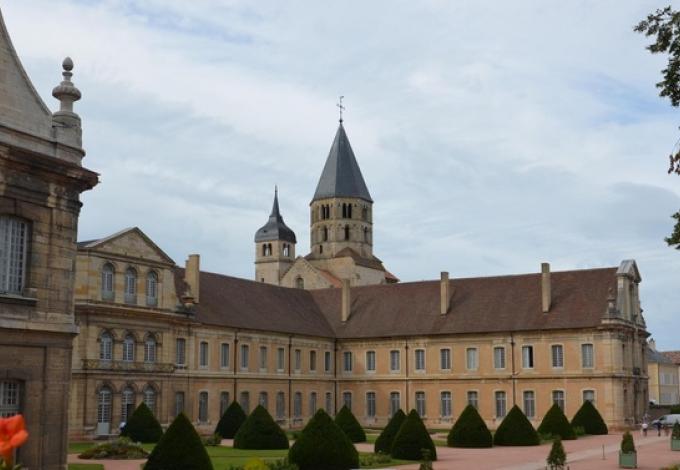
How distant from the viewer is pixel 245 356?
4794 centimetres

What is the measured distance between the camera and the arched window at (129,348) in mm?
40125

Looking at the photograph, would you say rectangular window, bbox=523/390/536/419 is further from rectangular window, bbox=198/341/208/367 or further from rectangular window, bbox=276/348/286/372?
rectangular window, bbox=198/341/208/367

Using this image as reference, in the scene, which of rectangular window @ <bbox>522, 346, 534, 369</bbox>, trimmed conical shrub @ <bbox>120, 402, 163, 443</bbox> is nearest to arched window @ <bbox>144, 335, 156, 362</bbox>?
trimmed conical shrub @ <bbox>120, 402, 163, 443</bbox>

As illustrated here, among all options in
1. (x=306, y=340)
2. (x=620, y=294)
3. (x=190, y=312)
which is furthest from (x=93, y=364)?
(x=620, y=294)

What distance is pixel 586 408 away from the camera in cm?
4425

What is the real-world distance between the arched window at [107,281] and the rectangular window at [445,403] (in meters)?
21.0

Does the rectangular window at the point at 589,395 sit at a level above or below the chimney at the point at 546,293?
below

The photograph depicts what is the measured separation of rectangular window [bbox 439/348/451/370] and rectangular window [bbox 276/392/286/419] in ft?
30.1

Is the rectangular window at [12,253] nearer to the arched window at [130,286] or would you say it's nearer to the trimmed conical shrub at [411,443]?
the trimmed conical shrub at [411,443]

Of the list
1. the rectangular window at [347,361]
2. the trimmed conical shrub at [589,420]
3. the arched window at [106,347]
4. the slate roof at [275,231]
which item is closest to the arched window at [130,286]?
the arched window at [106,347]

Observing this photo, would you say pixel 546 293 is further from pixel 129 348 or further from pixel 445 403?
pixel 129 348

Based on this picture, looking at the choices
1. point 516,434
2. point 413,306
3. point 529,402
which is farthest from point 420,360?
point 516,434

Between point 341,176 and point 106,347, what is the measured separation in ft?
154

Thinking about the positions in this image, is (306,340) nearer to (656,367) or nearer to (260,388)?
(260,388)
